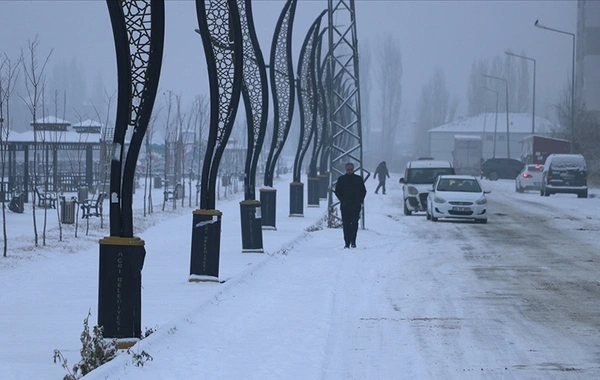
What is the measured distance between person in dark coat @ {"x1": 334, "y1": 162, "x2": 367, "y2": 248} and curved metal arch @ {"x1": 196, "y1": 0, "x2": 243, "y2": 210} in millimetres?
6398

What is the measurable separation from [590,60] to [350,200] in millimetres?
92703

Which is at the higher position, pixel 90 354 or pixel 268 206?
pixel 268 206

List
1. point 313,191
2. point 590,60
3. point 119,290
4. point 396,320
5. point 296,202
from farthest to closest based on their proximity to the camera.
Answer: point 590,60, point 313,191, point 296,202, point 396,320, point 119,290

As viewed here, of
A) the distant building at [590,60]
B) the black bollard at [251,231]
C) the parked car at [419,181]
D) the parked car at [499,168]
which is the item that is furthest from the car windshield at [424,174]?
the distant building at [590,60]

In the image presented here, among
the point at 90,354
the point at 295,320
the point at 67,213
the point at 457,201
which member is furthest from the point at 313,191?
the point at 90,354

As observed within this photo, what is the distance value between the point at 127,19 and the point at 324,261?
32.4 feet

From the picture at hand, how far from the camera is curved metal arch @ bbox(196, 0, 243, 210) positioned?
14297 mm

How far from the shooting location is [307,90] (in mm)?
38469

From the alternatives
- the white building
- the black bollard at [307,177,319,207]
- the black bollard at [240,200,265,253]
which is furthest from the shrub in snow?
the white building

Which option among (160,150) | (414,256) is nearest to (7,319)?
(414,256)

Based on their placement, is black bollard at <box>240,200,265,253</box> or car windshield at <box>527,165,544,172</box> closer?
black bollard at <box>240,200,265,253</box>

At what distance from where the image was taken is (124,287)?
9.08 m

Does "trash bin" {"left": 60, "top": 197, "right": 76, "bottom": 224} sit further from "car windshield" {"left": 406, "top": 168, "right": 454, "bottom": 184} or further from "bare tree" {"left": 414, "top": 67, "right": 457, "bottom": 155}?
"bare tree" {"left": 414, "top": 67, "right": 457, "bottom": 155}

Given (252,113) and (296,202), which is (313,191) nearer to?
(296,202)
